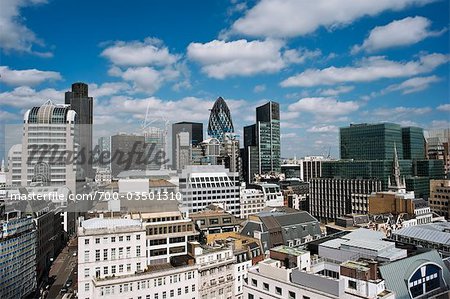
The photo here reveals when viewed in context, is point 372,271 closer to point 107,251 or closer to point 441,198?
point 107,251

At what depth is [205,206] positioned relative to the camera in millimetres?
133750

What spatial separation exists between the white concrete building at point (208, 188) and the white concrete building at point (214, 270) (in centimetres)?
6671

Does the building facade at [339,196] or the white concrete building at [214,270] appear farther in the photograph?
the building facade at [339,196]

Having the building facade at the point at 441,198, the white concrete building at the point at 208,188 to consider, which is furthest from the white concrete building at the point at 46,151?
the building facade at the point at 441,198

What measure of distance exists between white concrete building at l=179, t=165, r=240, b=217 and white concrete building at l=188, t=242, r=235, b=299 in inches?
2626

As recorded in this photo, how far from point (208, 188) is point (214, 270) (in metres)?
75.3

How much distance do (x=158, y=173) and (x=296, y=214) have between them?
103622 mm

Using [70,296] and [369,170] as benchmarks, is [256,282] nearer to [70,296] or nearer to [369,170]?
[70,296]

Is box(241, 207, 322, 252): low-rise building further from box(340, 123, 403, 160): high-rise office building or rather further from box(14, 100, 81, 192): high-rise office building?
box(340, 123, 403, 160): high-rise office building

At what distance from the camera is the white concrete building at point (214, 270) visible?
60.9m

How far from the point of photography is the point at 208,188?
137m

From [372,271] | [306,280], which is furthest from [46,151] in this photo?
[372,271]

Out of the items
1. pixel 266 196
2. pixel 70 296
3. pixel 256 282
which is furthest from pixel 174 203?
pixel 266 196

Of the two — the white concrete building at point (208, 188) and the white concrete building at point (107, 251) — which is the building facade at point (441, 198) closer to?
the white concrete building at point (208, 188)
